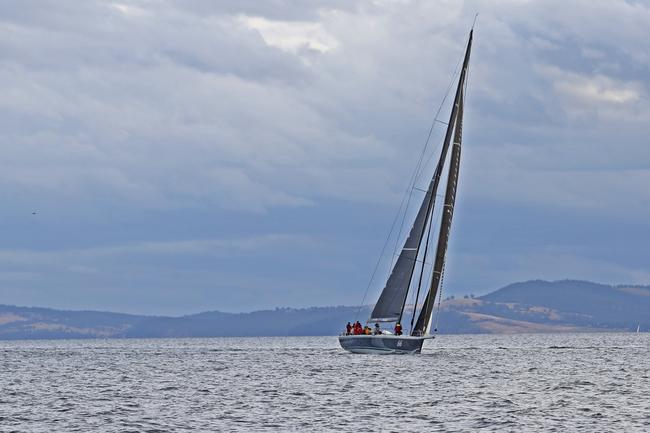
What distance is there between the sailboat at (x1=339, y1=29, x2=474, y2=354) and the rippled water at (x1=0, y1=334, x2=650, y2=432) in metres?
2.40

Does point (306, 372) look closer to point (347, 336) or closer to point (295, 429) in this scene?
point (347, 336)

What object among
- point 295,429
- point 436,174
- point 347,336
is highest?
point 436,174

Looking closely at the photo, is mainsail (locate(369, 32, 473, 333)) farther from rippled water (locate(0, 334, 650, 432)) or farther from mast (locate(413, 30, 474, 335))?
rippled water (locate(0, 334, 650, 432))

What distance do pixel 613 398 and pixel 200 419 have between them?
87.0 feet

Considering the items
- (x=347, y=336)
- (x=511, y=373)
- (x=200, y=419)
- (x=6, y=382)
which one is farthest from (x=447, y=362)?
(x=200, y=419)

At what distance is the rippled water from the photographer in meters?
59.3

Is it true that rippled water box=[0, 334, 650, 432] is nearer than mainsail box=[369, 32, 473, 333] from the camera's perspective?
Yes

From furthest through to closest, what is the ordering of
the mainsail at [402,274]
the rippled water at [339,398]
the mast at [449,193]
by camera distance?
1. the mainsail at [402,274]
2. the mast at [449,193]
3. the rippled water at [339,398]

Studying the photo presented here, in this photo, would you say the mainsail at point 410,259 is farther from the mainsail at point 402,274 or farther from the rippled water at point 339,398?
the rippled water at point 339,398

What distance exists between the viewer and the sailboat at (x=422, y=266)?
104m

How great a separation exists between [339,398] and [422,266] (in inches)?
1358

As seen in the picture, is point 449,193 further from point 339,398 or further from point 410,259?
point 339,398

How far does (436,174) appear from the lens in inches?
4141

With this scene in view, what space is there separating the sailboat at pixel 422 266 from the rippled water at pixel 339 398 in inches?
94.6
